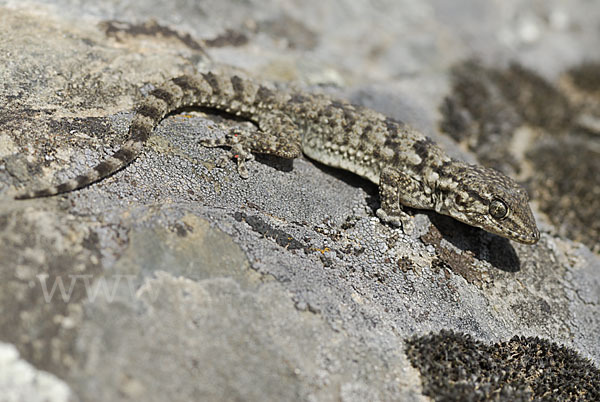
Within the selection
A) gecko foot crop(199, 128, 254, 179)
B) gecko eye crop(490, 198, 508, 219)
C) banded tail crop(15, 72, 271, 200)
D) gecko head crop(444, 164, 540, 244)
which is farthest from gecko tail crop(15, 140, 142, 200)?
gecko eye crop(490, 198, 508, 219)

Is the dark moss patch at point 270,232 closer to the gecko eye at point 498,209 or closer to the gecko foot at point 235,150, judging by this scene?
the gecko foot at point 235,150

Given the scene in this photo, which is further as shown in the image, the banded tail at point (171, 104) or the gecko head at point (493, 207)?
the gecko head at point (493, 207)

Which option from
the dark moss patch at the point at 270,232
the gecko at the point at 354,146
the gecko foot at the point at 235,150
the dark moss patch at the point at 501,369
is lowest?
the dark moss patch at the point at 501,369

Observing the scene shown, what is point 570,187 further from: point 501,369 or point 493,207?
point 501,369

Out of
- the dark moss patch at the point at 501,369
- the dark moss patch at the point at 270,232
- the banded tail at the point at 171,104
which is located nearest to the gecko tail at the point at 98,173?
the banded tail at the point at 171,104

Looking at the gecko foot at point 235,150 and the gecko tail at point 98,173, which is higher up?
the gecko foot at point 235,150

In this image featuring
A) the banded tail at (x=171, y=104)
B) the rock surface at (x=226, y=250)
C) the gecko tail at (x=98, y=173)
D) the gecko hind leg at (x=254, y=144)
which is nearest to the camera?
the rock surface at (x=226, y=250)
